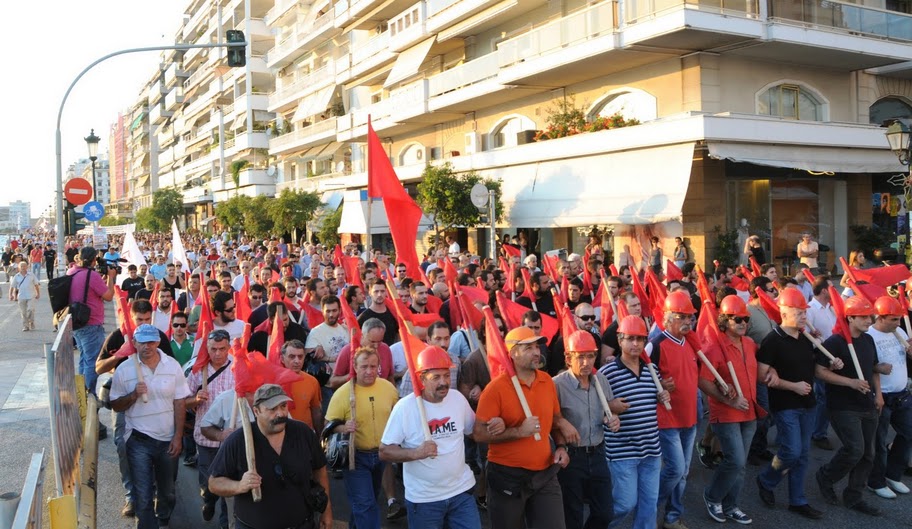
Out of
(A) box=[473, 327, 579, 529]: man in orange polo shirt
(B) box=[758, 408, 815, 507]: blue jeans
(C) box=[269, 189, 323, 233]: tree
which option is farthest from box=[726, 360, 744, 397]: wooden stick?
(C) box=[269, 189, 323, 233]: tree

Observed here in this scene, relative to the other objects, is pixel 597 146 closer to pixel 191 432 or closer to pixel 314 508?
pixel 191 432

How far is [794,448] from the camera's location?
5789mm

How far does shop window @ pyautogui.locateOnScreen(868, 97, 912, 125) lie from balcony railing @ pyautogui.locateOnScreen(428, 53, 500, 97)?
1038cm

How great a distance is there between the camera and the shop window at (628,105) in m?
18.8

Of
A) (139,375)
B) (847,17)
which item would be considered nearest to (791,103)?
(847,17)

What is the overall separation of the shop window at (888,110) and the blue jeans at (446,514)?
1993 centimetres

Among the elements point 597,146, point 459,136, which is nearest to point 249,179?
point 459,136

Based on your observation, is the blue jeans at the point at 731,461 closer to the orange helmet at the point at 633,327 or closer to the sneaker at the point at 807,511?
the sneaker at the point at 807,511

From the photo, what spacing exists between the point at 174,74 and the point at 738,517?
82.5m

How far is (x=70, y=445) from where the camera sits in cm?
506

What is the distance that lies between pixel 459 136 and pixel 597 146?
9.56 metres

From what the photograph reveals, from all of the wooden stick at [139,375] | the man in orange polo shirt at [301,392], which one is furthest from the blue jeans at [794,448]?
the wooden stick at [139,375]

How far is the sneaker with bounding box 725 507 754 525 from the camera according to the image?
18.7 ft

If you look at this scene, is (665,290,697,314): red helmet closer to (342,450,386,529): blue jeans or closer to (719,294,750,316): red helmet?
(719,294,750,316): red helmet
